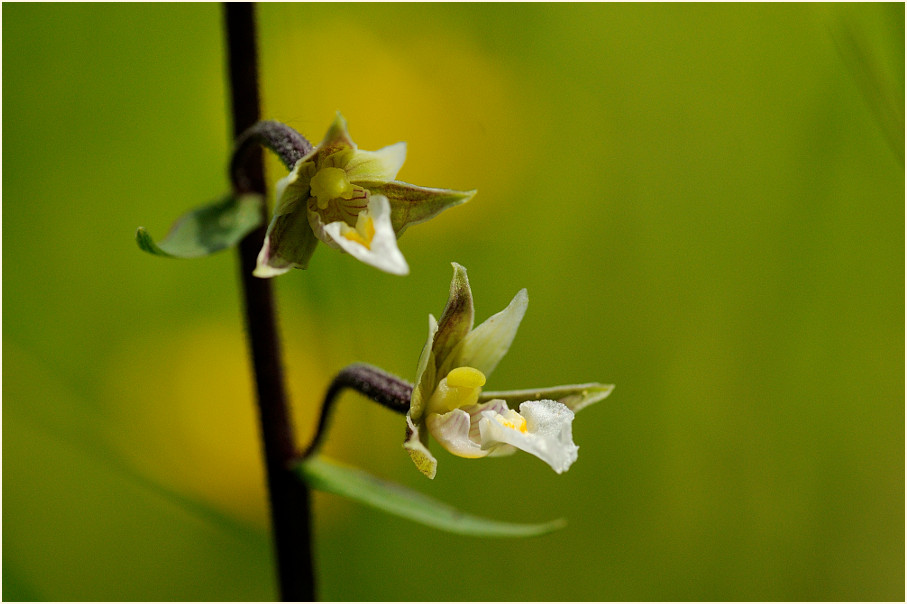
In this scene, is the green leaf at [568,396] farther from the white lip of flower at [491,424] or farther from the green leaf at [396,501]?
the green leaf at [396,501]

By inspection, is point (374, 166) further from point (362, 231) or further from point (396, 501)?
point (396, 501)

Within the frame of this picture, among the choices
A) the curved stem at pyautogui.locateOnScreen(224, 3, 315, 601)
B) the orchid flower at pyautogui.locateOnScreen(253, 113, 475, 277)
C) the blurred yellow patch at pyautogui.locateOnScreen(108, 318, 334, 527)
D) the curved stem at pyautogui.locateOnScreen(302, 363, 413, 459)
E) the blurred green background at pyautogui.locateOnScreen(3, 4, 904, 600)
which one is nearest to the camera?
the orchid flower at pyautogui.locateOnScreen(253, 113, 475, 277)

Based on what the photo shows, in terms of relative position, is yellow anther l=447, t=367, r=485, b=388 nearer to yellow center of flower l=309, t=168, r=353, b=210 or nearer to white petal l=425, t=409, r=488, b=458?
white petal l=425, t=409, r=488, b=458

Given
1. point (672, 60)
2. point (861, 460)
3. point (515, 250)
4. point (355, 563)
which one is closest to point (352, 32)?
point (515, 250)

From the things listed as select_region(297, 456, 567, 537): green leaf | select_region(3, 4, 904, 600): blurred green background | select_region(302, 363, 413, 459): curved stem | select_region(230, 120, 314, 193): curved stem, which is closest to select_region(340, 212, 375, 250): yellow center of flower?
select_region(230, 120, 314, 193): curved stem

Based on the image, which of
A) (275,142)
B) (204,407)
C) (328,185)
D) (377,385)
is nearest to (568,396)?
(377,385)

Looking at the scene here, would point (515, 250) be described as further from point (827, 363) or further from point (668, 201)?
point (827, 363)

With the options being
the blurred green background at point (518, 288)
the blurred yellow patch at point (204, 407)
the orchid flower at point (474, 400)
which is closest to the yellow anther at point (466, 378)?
the orchid flower at point (474, 400)
